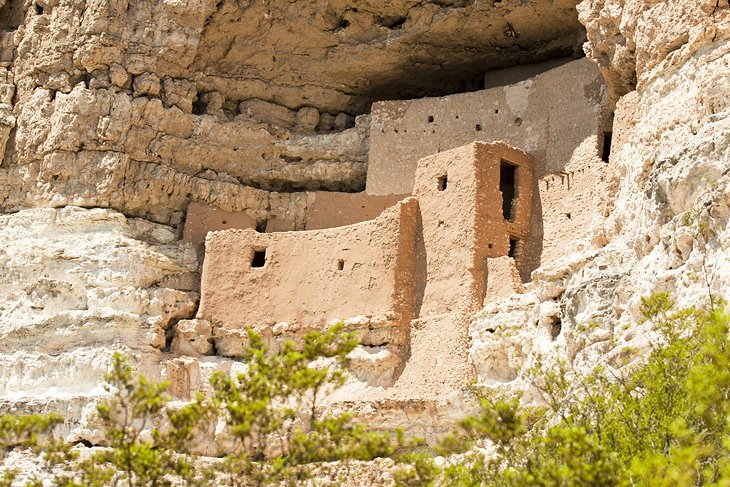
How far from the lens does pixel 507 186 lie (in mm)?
22031

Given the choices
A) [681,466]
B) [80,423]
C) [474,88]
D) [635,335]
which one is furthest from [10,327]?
[681,466]

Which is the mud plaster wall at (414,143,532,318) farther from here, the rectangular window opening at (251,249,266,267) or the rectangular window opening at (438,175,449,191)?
the rectangular window opening at (251,249,266,267)

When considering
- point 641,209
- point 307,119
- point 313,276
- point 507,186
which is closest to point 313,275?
point 313,276

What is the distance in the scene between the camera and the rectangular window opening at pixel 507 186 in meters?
21.5

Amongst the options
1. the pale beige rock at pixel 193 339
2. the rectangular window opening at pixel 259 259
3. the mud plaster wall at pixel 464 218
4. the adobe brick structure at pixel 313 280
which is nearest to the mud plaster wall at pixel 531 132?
the mud plaster wall at pixel 464 218

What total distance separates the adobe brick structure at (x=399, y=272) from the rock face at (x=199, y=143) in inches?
11.4

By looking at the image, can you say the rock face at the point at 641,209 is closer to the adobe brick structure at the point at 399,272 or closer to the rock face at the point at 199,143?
the rock face at the point at 199,143

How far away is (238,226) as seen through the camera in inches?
962

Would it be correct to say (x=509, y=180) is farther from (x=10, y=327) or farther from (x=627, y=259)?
(x=10, y=327)

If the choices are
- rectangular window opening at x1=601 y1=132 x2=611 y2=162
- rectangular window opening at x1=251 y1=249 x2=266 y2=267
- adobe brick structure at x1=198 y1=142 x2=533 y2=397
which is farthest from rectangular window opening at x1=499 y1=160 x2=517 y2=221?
rectangular window opening at x1=251 y1=249 x2=266 y2=267

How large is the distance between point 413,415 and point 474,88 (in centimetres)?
941

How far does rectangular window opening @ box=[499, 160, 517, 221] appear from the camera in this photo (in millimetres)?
21531

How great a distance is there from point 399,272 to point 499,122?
13.1ft

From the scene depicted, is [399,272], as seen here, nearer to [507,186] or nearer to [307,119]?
[507,186]
